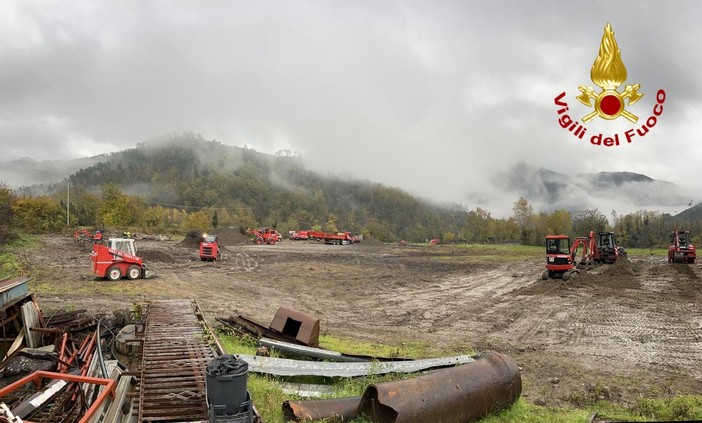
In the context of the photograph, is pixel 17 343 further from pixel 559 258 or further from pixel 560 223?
pixel 560 223

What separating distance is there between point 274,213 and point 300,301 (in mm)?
160555

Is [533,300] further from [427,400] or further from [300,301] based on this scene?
[427,400]

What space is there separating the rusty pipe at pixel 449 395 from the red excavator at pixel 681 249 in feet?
119

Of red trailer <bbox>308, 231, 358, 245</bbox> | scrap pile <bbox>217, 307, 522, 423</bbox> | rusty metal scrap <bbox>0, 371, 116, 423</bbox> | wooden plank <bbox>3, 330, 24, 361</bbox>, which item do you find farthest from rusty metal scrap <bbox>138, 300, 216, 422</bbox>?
red trailer <bbox>308, 231, 358, 245</bbox>

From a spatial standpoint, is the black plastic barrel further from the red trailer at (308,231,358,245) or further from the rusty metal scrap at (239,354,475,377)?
the red trailer at (308,231,358,245)

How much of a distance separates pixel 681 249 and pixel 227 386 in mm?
40459

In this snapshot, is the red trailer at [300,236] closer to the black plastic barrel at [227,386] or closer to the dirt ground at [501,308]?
the dirt ground at [501,308]

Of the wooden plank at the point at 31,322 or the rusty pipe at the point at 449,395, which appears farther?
the wooden plank at the point at 31,322

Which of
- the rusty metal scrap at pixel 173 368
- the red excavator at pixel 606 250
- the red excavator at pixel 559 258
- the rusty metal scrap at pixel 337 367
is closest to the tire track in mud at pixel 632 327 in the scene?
the red excavator at pixel 559 258

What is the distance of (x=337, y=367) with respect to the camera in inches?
323

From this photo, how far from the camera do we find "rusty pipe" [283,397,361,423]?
5.80 m

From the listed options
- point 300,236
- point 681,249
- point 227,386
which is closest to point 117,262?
point 227,386

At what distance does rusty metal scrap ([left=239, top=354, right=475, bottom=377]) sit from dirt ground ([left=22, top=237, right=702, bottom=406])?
184cm

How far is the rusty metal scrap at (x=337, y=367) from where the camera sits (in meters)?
7.97
